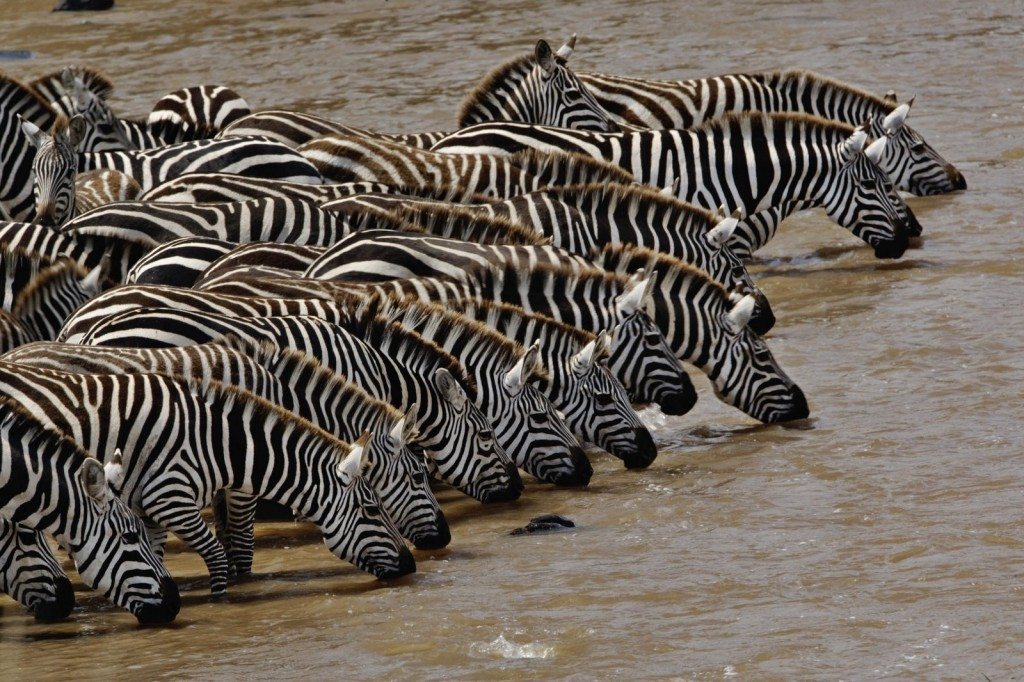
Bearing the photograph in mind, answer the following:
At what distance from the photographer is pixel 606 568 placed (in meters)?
7.85

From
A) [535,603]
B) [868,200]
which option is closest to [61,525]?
[535,603]

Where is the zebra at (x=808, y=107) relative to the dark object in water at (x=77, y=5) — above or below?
below

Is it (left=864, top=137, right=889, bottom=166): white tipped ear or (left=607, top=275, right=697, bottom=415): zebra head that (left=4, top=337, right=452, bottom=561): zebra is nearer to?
(left=607, top=275, right=697, bottom=415): zebra head

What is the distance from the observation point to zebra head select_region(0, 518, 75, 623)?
7.62 m

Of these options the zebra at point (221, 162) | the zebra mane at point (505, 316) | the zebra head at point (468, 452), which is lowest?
the zebra head at point (468, 452)

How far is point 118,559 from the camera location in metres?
7.42

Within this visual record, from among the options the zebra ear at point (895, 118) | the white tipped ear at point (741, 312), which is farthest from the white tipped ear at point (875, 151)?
the white tipped ear at point (741, 312)

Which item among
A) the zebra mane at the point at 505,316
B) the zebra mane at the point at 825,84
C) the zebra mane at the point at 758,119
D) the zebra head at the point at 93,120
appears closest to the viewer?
the zebra mane at the point at 505,316

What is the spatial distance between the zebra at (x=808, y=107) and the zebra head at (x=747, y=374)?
511 centimetres

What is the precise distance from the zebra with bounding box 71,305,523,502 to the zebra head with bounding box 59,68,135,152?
636cm

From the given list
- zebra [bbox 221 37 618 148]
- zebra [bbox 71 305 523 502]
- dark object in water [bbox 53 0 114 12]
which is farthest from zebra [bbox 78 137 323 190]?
dark object in water [bbox 53 0 114 12]

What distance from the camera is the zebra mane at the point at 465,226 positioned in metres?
11.2

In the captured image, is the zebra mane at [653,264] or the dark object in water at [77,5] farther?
the dark object in water at [77,5]

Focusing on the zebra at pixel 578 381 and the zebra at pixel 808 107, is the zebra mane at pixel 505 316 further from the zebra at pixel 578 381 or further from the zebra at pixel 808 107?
the zebra at pixel 808 107
